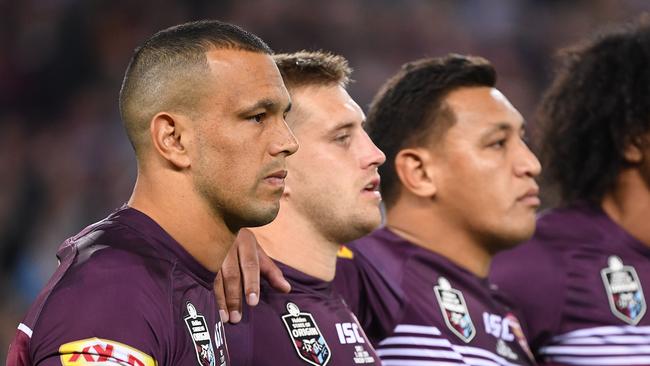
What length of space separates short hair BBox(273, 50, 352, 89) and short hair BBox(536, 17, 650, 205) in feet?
4.71

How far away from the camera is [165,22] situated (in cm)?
904

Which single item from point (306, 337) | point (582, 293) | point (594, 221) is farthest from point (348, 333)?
point (594, 221)

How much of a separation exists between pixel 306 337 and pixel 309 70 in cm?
89

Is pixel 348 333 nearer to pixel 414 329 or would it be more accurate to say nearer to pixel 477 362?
pixel 414 329

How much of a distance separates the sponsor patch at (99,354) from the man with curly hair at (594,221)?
7.13ft

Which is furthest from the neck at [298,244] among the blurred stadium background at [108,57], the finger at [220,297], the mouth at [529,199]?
the blurred stadium background at [108,57]

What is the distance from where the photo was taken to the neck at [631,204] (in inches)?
182

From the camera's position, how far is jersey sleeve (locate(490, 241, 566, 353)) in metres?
4.38

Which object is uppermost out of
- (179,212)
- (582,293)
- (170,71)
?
(170,71)

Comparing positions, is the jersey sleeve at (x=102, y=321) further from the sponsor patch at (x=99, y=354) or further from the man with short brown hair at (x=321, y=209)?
the man with short brown hair at (x=321, y=209)

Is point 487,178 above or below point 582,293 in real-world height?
above

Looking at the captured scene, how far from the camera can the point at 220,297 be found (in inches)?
126

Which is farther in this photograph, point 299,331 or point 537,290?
point 537,290

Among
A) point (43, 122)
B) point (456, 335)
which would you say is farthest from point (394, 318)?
point (43, 122)
